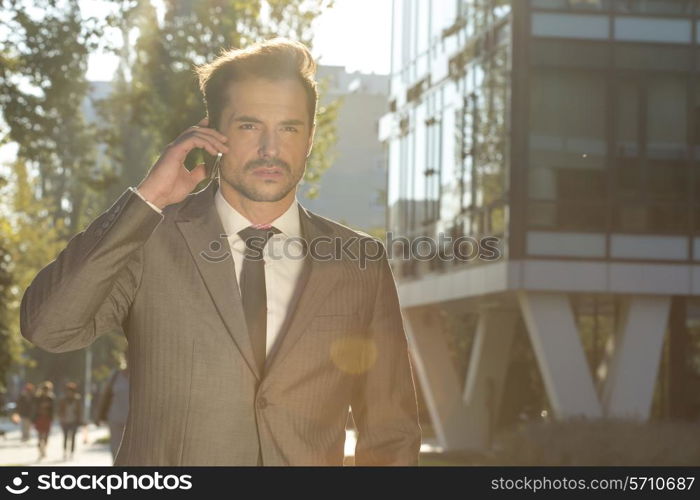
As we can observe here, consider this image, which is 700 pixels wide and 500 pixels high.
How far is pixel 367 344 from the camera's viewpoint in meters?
4.59

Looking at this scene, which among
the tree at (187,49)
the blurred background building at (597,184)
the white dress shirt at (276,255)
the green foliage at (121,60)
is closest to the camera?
the white dress shirt at (276,255)

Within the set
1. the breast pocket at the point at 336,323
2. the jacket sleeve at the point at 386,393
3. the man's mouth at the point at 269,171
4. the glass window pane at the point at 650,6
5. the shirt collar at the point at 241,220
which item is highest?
the glass window pane at the point at 650,6

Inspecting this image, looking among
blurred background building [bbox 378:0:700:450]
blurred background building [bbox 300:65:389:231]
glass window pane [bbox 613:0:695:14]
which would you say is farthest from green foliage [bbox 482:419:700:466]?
blurred background building [bbox 300:65:389:231]

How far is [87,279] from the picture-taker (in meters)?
4.26

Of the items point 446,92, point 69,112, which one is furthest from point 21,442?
point 69,112

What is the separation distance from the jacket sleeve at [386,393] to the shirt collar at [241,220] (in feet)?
1.02

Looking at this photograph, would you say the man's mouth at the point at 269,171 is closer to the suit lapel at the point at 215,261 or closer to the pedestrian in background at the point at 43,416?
the suit lapel at the point at 215,261

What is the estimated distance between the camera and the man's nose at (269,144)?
4.70 m

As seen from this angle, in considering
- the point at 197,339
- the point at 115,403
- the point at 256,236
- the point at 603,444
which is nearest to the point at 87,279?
the point at 197,339

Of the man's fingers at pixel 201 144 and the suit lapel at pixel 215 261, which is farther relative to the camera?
the man's fingers at pixel 201 144

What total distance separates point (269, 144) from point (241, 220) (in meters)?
0.25

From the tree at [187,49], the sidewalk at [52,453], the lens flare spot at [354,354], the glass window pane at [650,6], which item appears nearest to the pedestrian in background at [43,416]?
the sidewalk at [52,453]

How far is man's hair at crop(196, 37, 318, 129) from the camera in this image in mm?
4773
